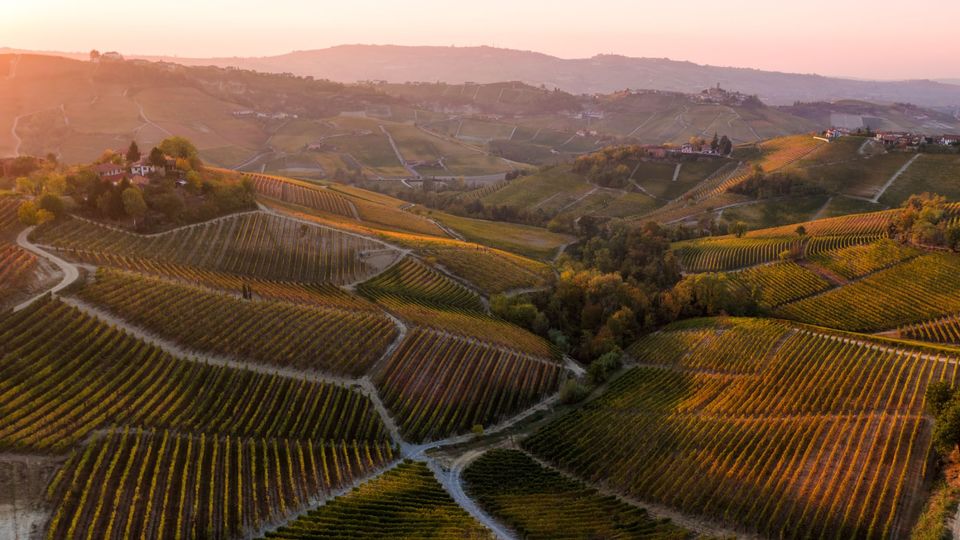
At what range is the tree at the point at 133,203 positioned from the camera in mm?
70438

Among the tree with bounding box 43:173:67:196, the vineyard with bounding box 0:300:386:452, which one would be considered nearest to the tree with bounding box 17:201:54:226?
the tree with bounding box 43:173:67:196

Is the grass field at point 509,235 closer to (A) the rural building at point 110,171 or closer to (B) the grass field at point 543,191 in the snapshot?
(B) the grass field at point 543,191

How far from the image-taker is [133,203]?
231ft

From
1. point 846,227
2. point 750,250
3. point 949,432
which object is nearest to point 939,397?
point 949,432

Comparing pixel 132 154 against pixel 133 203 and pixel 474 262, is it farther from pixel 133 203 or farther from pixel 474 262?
pixel 474 262

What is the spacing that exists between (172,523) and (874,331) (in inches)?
2900

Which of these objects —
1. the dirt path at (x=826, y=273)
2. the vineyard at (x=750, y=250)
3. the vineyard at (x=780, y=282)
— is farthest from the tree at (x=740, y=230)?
the dirt path at (x=826, y=273)

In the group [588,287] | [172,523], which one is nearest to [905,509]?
[172,523]

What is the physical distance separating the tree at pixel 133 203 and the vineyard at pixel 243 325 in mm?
19608

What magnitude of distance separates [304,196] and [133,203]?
41.9 metres

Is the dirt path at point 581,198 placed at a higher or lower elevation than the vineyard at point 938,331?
higher

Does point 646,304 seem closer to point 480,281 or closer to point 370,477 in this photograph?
point 480,281

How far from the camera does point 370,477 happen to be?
3944cm

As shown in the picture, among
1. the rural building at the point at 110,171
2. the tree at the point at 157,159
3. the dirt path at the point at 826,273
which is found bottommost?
the dirt path at the point at 826,273
